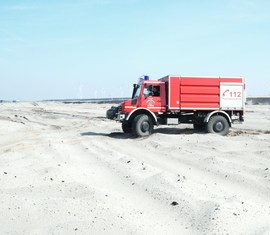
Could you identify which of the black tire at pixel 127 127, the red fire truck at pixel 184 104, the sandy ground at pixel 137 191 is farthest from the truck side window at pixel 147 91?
the sandy ground at pixel 137 191

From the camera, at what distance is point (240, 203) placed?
6.57 m

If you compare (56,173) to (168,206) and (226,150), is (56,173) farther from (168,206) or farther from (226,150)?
(226,150)

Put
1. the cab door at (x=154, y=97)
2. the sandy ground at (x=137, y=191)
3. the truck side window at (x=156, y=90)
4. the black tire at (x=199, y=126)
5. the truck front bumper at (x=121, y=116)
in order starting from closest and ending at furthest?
the sandy ground at (x=137, y=191) < the truck front bumper at (x=121, y=116) < the cab door at (x=154, y=97) < the truck side window at (x=156, y=90) < the black tire at (x=199, y=126)

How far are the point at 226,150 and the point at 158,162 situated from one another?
8.97ft

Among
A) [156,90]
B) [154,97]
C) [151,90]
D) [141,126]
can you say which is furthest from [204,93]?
[141,126]

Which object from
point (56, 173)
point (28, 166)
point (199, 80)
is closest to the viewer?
point (56, 173)

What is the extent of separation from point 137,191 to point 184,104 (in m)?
10.5

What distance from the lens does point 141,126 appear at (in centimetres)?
1717

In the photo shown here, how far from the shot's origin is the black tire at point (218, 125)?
17734 mm

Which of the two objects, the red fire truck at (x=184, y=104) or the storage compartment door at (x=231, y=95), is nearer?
the red fire truck at (x=184, y=104)

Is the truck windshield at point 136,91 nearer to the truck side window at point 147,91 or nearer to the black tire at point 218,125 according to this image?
the truck side window at point 147,91

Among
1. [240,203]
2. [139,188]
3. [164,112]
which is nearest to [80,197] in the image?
[139,188]

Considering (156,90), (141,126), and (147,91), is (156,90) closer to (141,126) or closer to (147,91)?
(147,91)

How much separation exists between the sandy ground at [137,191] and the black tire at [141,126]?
4.08m
